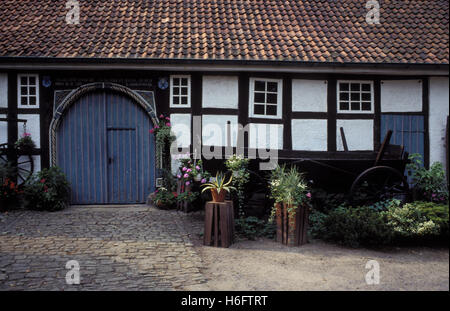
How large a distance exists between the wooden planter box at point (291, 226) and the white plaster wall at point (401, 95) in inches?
166

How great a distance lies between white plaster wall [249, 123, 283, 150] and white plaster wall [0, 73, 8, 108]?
5.18 metres

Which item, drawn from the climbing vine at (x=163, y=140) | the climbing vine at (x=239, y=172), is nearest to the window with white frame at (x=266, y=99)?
the climbing vine at (x=163, y=140)

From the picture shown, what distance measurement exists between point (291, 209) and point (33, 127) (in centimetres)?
578

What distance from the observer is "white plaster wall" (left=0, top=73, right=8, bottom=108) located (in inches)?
323

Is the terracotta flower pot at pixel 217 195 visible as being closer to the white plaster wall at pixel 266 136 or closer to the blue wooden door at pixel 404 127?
the white plaster wall at pixel 266 136

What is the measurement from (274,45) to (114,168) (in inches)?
172

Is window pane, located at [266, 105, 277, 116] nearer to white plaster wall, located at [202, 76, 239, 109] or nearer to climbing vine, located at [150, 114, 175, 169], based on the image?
white plaster wall, located at [202, 76, 239, 109]

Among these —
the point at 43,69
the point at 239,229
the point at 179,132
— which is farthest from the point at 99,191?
the point at 239,229

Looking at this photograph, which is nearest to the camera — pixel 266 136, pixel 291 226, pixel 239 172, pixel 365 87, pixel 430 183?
pixel 291 226

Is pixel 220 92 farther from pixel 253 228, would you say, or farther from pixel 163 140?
pixel 253 228

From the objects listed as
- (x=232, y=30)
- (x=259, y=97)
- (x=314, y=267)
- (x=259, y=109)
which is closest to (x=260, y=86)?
(x=259, y=97)

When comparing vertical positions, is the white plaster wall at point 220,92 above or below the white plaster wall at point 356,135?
above

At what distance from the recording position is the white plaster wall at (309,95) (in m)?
8.51

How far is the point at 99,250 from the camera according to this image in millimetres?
5137
